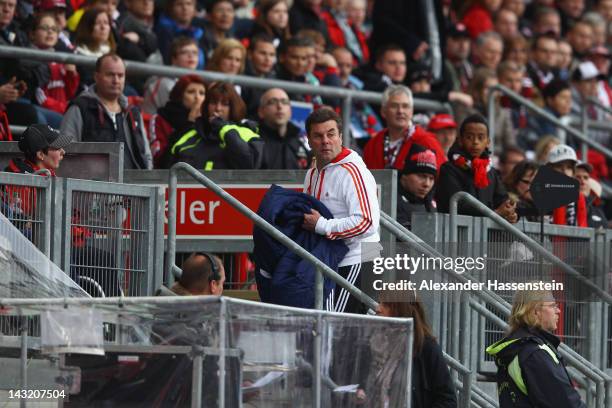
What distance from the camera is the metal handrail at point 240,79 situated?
45.1 feet

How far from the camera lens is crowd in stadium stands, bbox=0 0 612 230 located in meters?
12.8

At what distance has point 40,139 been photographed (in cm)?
1096

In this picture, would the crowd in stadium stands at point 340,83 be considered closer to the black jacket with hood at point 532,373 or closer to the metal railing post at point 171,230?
the metal railing post at point 171,230

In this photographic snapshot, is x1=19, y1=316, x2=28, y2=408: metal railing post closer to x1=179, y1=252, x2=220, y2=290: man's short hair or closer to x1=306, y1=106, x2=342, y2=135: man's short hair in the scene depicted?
x1=179, y1=252, x2=220, y2=290: man's short hair

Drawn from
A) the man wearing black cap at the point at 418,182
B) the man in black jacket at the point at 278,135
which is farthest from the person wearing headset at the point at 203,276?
the man in black jacket at the point at 278,135

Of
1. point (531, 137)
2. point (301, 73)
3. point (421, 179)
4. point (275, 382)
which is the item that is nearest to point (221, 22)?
point (301, 73)

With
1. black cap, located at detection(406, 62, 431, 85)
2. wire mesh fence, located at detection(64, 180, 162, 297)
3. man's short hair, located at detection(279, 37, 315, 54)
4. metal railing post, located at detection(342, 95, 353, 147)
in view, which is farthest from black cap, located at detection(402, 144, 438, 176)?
black cap, located at detection(406, 62, 431, 85)

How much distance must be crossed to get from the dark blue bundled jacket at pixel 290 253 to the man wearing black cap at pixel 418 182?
6.22 ft

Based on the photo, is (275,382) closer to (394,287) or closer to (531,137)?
(394,287)

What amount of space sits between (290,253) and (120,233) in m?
1.25

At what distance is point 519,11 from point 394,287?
12491 millimetres

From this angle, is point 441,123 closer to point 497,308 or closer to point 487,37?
point 497,308

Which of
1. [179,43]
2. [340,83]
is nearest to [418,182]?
[179,43]

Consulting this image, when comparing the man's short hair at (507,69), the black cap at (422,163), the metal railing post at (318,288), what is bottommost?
the metal railing post at (318,288)
